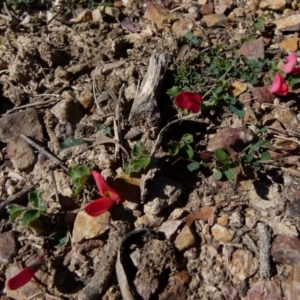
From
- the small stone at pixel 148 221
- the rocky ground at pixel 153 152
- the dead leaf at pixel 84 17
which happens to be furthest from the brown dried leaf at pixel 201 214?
the dead leaf at pixel 84 17

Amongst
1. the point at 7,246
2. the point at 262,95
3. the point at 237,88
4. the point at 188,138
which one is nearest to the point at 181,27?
the point at 237,88

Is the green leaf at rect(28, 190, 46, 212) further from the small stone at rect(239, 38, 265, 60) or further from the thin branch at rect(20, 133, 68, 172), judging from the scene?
the small stone at rect(239, 38, 265, 60)

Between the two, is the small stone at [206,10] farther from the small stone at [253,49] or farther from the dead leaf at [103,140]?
the dead leaf at [103,140]

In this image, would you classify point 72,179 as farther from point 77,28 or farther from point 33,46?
point 77,28

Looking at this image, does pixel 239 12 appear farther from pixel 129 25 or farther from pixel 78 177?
pixel 78 177

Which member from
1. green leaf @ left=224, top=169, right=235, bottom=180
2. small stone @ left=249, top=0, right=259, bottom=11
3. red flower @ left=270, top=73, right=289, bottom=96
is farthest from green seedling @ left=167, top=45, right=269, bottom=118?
small stone @ left=249, top=0, right=259, bottom=11

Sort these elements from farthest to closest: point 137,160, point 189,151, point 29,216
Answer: point 189,151
point 137,160
point 29,216
